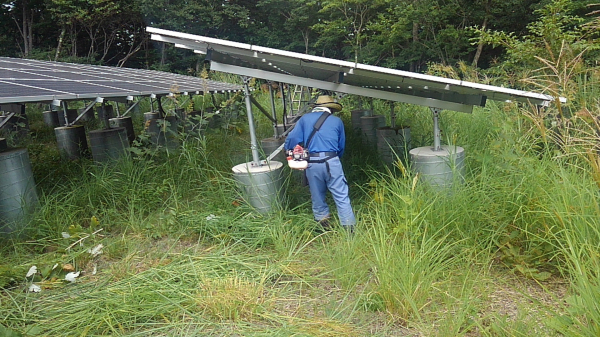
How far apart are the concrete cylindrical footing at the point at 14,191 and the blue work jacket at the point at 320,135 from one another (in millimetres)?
2664

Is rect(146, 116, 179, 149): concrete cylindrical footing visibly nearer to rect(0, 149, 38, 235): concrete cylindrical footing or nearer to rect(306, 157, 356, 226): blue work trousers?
rect(0, 149, 38, 235): concrete cylindrical footing

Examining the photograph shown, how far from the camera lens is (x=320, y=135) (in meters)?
4.03

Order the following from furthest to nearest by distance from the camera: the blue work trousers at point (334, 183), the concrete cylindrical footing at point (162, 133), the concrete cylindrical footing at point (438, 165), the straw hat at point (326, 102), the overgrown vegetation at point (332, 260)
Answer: the concrete cylindrical footing at point (162, 133)
the straw hat at point (326, 102)
the concrete cylindrical footing at point (438, 165)
the blue work trousers at point (334, 183)
the overgrown vegetation at point (332, 260)

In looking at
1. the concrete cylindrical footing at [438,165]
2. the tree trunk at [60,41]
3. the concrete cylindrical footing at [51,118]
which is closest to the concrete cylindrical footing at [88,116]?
the concrete cylindrical footing at [51,118]

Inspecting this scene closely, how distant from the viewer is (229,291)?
287 cm

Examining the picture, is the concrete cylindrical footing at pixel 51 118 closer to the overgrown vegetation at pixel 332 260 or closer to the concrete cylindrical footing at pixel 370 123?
the overgrown vegetation at pixel 332 260

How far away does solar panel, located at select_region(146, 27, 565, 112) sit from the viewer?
3662 mm

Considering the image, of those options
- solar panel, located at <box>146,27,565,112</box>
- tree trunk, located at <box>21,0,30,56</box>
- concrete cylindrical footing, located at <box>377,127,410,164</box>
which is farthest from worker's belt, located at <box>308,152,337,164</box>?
tree trunk, located at <box>21,0,30,56</box>

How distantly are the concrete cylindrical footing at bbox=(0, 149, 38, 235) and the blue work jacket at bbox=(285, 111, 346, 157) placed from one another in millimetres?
2664

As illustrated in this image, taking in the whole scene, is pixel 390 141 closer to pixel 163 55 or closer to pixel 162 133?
pixel 162 133

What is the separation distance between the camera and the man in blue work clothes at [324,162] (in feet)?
13.1

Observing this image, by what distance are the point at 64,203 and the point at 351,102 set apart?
9538mm

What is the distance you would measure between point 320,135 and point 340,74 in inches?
25.9

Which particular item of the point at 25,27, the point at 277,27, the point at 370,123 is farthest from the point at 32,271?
the point at 277,27
